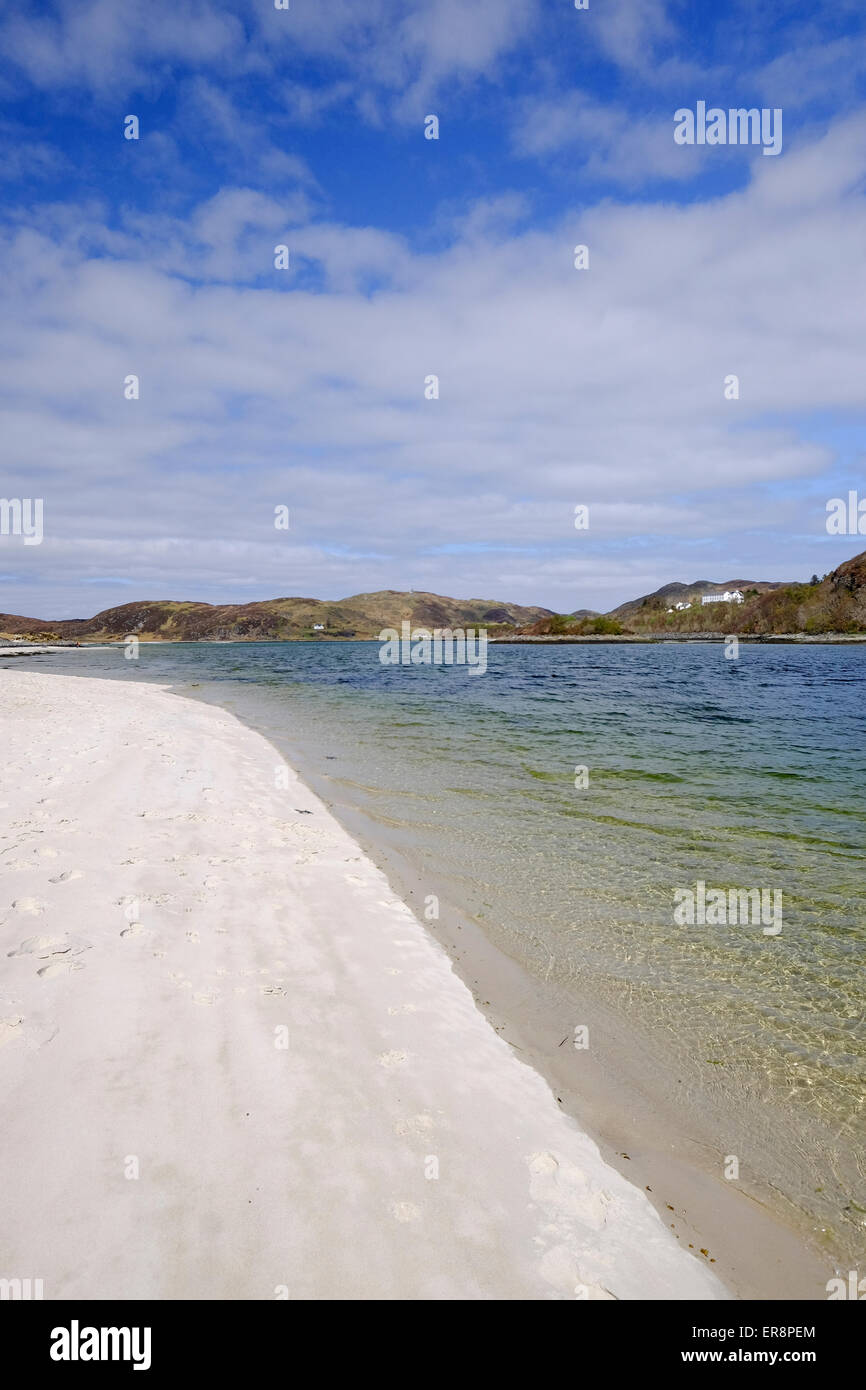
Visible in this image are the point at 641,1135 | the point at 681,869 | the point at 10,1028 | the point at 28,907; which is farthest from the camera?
the point at 681,869

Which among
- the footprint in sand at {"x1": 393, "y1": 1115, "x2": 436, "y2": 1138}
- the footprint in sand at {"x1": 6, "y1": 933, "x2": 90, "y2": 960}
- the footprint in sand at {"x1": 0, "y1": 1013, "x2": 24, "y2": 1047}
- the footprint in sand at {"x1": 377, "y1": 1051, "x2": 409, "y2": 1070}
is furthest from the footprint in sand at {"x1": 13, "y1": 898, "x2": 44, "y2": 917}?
the footprint in sand at {"x1": 393, "y1": 1115, "x2": 436, "y2": 1138}

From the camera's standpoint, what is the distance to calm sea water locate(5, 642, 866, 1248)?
18.0 ft

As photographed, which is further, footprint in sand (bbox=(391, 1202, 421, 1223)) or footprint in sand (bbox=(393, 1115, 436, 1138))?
footprint in sand (bbox=(393, 1115, 436, 1138))

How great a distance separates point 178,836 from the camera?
990 cm

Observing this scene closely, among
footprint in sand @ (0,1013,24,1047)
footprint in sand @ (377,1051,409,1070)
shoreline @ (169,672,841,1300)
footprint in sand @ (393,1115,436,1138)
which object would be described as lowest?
shoreline @ (169,672,841,1300)

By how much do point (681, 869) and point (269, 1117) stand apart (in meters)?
7.97

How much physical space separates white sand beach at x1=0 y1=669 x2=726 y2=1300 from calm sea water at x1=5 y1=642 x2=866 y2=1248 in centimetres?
166

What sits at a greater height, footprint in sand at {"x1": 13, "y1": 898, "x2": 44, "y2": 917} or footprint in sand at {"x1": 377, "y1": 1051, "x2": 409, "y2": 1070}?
footprint in sand at {"x1": 13, "y1": 898, "x2": 44, "y2": 917}

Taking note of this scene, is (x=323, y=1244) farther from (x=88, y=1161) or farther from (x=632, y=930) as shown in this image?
(x=632, y=930)

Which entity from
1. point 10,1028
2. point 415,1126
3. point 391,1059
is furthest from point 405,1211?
point 10,1028

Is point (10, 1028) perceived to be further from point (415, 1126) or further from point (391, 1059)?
point (415, 1126)

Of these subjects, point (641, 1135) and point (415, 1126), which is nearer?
point (415, 1126)

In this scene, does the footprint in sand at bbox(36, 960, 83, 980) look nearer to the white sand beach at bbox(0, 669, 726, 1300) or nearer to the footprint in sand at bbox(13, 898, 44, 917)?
the white sand beach at bbox(0, 669, 726, 1300)

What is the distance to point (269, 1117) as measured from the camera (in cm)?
432
